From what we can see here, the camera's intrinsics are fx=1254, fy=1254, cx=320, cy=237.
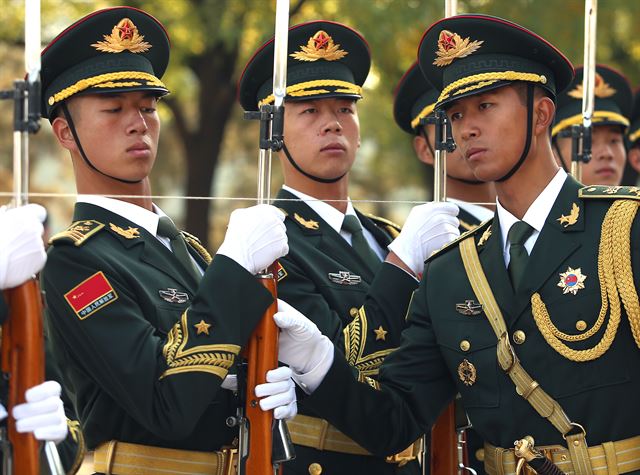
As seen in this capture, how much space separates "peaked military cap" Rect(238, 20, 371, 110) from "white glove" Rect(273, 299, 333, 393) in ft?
5.11

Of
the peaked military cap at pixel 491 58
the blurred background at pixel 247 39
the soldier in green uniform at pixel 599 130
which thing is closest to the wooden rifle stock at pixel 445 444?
the peaked military cap at pixel 491 58

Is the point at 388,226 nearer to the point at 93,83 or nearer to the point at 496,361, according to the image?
the point at 496,361

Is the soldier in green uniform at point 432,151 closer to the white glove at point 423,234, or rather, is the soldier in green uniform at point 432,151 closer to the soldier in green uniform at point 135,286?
the white glove at point 423,234

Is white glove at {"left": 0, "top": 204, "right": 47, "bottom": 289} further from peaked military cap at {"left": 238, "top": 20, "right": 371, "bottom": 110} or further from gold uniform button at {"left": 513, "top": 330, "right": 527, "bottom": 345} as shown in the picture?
peaked military cap at {"left": 238, "top": 20, "right": 371, "bottom": 110}

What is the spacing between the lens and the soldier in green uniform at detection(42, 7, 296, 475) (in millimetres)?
4582

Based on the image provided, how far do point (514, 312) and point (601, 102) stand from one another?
4402 mm

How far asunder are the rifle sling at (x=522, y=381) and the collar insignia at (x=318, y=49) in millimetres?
1673

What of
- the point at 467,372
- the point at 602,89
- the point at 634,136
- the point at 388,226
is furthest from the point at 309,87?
the point at 634,136

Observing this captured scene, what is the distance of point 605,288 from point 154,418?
1704 mm

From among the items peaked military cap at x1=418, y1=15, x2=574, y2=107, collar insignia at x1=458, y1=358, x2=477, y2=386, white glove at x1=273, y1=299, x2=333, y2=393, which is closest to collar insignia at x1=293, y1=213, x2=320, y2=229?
white glove at x1=273, y1=299, x2=333, y2=393

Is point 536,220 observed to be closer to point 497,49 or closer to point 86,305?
point 497,49

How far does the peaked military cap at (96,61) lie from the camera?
5.08 meters

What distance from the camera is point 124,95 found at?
5160 mm

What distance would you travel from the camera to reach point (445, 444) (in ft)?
17.4
